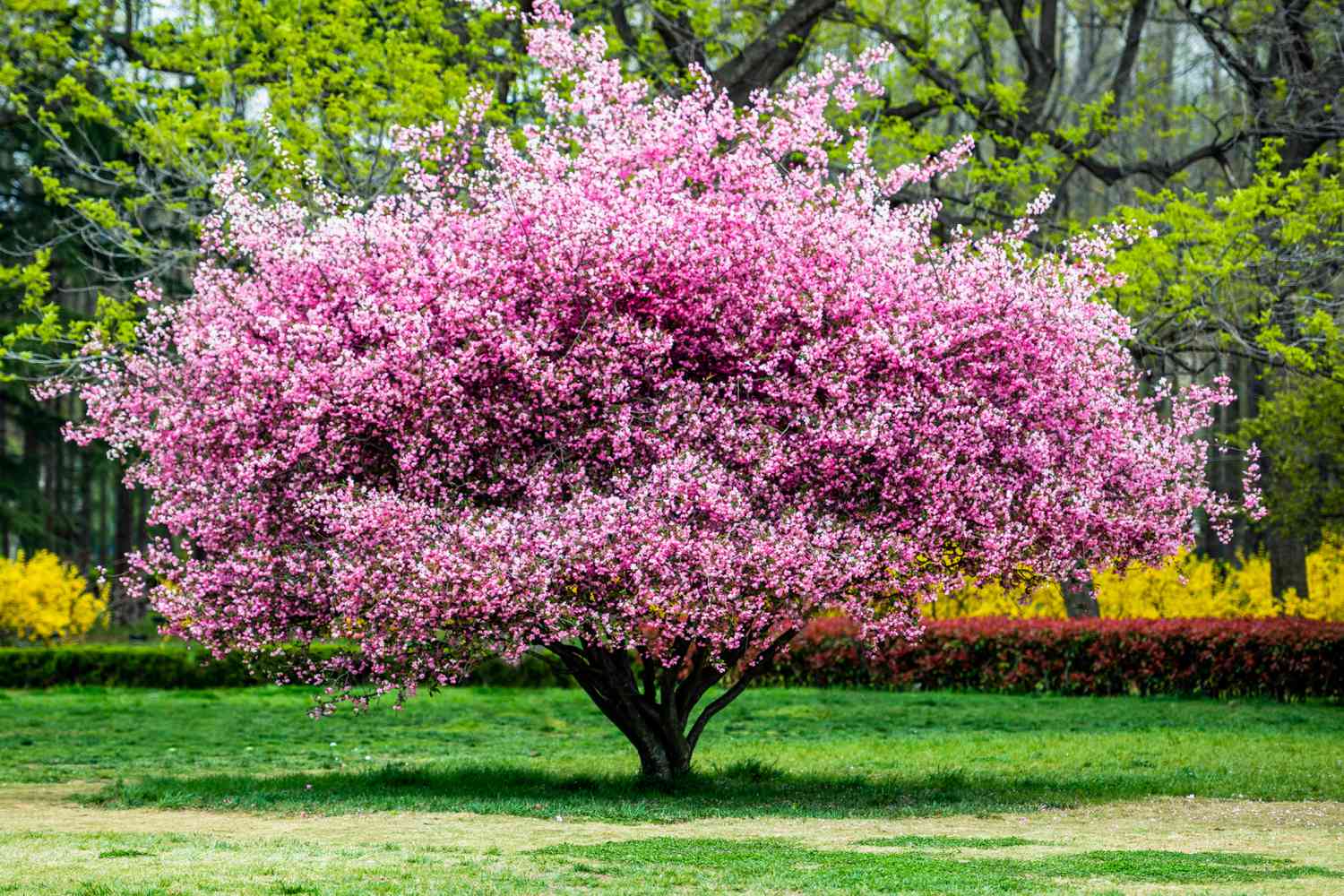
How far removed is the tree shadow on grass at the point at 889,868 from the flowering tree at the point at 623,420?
1.97 m

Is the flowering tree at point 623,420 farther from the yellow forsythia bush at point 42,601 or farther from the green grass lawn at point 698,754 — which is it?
the yellow forsythia bush at point 42,601

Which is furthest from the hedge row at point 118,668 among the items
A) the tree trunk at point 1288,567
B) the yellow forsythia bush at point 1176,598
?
the tree trunk at point 1288,567

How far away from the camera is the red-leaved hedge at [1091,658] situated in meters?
21.7

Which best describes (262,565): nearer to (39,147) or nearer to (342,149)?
(342,149)

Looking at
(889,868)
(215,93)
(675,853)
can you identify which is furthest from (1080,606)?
(889,868)

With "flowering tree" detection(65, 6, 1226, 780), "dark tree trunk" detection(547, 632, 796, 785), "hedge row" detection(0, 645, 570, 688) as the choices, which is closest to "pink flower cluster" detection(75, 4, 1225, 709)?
"flowering tree" detection(65, 6, 1226, 780)

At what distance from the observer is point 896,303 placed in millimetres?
11539

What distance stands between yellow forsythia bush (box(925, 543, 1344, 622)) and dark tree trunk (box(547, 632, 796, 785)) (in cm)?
1461

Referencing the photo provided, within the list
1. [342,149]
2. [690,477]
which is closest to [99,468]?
[342,149]

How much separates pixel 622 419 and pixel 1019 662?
1439 cm

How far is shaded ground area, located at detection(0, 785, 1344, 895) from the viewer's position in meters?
7.93

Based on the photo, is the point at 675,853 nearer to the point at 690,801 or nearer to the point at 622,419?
the point at 690,801

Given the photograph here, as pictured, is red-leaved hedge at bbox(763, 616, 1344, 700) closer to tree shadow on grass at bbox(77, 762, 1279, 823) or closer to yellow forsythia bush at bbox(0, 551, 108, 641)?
tree shadow on grass at bbox(77, 762, 1279, 823)

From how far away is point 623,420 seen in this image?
1099 cm
